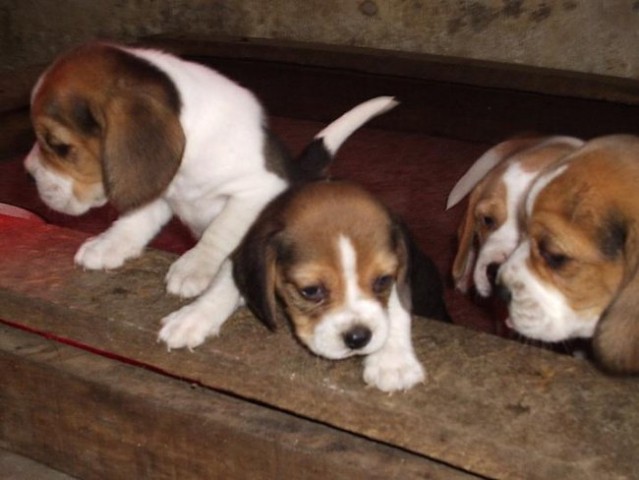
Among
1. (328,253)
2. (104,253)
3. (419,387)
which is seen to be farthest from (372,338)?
(104,253)

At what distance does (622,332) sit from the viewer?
2.90 meters

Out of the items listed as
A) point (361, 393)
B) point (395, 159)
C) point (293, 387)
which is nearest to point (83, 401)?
point (293, 387)

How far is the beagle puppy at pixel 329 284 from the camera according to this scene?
2914 mm

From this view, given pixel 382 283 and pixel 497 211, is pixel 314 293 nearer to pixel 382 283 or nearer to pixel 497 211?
pixel 382 283

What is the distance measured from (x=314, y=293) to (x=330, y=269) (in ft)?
0.32

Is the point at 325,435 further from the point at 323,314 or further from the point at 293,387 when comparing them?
the point at 323,314

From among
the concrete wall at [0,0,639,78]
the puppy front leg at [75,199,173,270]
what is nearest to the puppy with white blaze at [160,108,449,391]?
the puppy front leg at [75,199,173,270]

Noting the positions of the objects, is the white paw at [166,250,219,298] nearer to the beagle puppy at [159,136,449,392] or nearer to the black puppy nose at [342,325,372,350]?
the beagle puppy at [159,136,449,392]

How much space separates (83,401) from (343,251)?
1028mm

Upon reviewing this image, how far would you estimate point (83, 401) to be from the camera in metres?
3.28

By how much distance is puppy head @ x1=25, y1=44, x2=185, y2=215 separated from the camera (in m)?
3.41

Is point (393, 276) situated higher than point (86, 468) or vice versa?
point (393, 276)

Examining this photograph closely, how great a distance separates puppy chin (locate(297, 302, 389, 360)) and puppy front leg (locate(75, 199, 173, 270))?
101 cm

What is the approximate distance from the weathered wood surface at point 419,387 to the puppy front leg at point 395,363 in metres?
0.03
